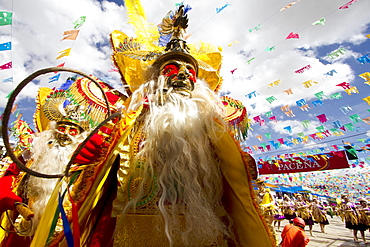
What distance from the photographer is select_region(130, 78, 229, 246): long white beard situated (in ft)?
3.68

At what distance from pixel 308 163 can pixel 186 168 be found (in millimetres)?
10925

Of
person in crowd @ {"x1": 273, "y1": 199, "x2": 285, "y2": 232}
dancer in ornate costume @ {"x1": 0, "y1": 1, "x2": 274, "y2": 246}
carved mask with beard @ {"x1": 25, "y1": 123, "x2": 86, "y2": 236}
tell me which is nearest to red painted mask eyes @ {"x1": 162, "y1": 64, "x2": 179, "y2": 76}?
dancer in ornate costume @ {"x1": 0, "y1": 1, "x2": 274, "y2": 246}

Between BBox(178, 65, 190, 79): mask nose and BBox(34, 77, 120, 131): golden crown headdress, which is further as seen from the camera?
BBox(34, 77, 120, 131): golden crown headdress

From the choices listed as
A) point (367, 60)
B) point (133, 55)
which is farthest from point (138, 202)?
point (367, 60)

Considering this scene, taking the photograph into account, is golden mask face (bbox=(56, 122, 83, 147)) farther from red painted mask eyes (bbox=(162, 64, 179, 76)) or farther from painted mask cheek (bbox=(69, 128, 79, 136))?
red painted mask eyes (bbox=(162, 64, 179, 76))

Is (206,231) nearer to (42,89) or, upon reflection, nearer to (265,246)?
(265,246)

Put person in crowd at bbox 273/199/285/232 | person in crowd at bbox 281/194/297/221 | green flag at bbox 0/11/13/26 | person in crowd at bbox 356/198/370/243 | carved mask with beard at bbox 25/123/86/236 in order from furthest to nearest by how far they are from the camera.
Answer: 1. person in crowd at bbox 281/194/297/221
2. person in crowd at bbox 356/198/370/243
3. person in crowd at bbox 273/199/285/232
4. green flag at bbox 0/11/13/26
5. carved mask with beard at bbox 25/123/86/236

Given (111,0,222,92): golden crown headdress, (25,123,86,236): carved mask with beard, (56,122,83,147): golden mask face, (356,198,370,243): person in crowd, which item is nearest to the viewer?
(111,0,222,92): golden crown headdress

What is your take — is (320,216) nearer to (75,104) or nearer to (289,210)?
(289,210)

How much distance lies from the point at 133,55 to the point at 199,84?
31.7 inches

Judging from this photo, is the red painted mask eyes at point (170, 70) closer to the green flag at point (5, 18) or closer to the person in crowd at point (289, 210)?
the green flag at point (5, 18)

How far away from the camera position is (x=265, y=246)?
1113 millimetres

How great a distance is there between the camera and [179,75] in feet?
5.40

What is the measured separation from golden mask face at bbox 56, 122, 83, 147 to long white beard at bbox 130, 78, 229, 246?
193 cm
